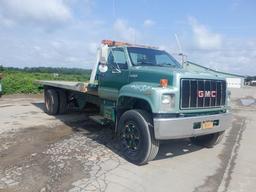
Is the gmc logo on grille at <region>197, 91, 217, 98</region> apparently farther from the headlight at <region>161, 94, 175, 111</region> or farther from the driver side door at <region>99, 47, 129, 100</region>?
the driver side door at <region>99, 47, 129, 100</region>

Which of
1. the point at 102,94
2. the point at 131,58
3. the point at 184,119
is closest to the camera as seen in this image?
the point at 184,119

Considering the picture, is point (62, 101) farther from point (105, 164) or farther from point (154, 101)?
point (154, 101)

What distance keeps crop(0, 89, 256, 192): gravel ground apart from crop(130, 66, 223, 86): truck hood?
5.35 feet

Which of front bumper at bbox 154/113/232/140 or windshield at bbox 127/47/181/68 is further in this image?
windshield at bbox 127/47/181/68

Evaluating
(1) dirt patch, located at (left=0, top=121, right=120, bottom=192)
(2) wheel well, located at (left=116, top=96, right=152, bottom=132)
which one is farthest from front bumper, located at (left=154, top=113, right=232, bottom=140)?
(1) dirt patch, located at (left=0, top=121, right=120, bottom=192)

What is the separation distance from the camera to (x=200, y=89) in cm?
663

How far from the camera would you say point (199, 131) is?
655 cm

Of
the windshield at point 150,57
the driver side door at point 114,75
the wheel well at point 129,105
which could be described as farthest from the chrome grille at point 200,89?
the driver side door at point 114,75

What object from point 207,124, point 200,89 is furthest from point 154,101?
point 207,124

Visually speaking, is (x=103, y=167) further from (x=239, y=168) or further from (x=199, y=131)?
(x=239, y=168)

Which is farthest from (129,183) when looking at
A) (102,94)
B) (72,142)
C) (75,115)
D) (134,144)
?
(75,115)

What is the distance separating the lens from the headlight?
6.13 m

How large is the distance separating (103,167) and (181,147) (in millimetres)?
2429

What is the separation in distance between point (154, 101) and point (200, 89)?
1.08 meters
